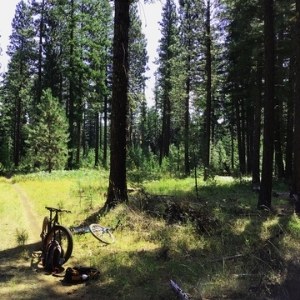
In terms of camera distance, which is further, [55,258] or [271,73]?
Result: [271,73]

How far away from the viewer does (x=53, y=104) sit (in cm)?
3300

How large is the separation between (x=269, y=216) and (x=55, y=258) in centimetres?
711

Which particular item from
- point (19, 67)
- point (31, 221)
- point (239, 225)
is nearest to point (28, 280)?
point (239, 225)

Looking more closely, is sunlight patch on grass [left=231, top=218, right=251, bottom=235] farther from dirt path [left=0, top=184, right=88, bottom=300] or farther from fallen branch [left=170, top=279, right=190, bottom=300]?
dirt path [left=0, top=184, right=88, bottom=300]

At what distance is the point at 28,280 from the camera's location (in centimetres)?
712

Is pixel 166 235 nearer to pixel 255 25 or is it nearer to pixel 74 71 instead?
pixel 255 25

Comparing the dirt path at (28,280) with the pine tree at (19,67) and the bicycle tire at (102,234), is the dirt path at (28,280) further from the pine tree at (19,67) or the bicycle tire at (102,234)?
the pine tree at (19,67)

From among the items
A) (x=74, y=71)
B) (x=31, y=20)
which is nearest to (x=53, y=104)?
(x=74, y=71)

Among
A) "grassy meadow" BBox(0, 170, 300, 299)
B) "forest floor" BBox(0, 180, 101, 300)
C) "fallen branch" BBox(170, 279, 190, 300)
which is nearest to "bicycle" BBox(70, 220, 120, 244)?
"grassy meadow" BBox(0, 170, 300, 299)

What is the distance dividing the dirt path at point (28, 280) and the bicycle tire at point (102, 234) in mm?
1223

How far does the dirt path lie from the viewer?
6469 millimetres

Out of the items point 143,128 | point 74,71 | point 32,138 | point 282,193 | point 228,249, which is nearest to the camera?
point 228,249

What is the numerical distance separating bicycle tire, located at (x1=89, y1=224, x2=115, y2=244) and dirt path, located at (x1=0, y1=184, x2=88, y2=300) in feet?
4.01

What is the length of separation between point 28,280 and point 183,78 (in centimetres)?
2807
